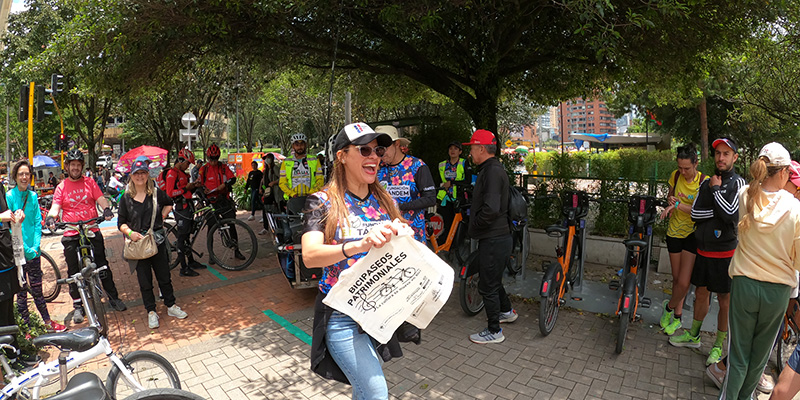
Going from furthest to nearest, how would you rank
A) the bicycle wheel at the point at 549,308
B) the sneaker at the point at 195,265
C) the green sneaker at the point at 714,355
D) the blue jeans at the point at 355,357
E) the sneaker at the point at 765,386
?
the sneaker at the point at 195,265 < the bicycle wheel at the point at 549,308 < the green sneaker at the point at 714,355 < the sneaker at the point at 765,386 < the blue jeans at the point at 355,357

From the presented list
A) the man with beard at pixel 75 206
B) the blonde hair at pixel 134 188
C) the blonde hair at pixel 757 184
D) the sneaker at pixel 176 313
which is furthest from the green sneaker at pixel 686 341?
the man with beard at pixel 75 206

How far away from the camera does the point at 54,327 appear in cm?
511

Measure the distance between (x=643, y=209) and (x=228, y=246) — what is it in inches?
238

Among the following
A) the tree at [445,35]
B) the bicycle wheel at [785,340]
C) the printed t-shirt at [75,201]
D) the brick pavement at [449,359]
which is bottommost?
the brick pavement at [449,359]

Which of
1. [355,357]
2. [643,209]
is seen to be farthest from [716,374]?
[355,357]

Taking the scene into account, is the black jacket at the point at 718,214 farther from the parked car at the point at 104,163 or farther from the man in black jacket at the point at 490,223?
the parked car at the point at 104,163

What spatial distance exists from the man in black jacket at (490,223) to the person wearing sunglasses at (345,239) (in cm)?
A: 225

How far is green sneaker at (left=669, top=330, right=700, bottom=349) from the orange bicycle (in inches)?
42.7

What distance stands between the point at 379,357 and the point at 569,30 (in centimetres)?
721

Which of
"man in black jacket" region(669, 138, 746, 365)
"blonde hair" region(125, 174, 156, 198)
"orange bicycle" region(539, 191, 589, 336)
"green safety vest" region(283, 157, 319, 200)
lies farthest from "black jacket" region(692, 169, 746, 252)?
"blonde hair" region(125, 174, 156, 198)

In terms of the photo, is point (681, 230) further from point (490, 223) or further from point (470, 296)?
point (470, 296)

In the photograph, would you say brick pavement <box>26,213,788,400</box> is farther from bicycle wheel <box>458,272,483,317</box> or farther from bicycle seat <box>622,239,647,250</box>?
bicycle seat <box>622,239,647,250</box>

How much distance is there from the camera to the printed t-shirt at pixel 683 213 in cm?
442

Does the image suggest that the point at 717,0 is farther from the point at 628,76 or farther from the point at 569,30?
the point at 628,76
